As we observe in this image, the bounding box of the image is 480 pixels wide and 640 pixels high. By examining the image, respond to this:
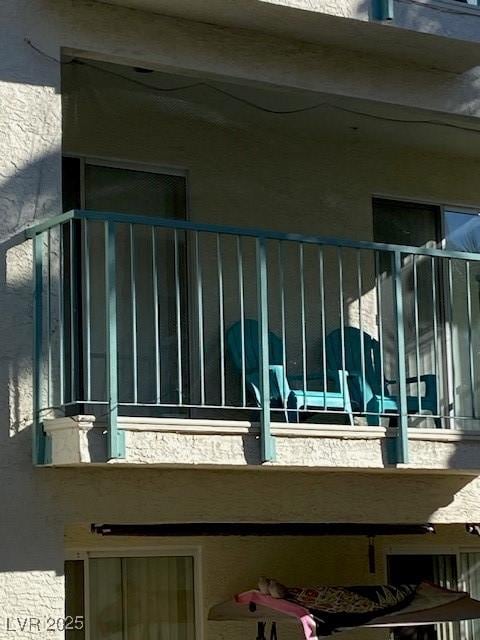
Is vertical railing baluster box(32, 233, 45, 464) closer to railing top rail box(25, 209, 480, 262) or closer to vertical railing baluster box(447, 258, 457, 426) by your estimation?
railing top rail box(25, 209, 480, 262)

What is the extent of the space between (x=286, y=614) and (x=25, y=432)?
2272 millimetres

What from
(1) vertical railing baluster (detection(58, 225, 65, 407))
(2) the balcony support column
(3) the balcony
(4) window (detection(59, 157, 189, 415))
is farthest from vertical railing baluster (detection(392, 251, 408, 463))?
(2) the balcony support column

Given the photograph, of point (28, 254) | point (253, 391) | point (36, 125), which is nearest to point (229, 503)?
point (253, 391)

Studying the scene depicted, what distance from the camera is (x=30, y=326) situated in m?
8.45

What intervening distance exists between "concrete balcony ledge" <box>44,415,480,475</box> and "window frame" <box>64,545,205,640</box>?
177 cm

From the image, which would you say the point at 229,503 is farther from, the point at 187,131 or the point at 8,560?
the point at 187,131

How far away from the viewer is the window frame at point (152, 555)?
9.73 m

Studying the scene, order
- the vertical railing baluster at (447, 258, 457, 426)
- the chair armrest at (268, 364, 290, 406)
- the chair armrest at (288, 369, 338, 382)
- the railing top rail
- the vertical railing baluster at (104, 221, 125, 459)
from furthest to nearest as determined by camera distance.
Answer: the chair armrest at (288, 369, 338, 382)
the vertical railing baluster at (447, 258, 457, 426)
the chair armrest at (268, 364, 290, 406)
the railing top rail
the vertical railing baluster at (104, 221, 125, 459)

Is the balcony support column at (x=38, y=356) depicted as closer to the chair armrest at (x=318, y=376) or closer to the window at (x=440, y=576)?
the chair armrest at (x=318, y=376)

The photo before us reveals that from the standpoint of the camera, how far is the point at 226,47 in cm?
947

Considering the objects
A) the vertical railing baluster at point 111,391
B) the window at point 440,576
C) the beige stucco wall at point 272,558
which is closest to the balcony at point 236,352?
the vertical railing baluster at point 111,391

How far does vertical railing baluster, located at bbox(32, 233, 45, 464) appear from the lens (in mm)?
8289

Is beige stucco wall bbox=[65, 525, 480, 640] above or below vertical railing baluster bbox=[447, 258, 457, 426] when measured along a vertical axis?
below

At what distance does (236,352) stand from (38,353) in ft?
5.90
